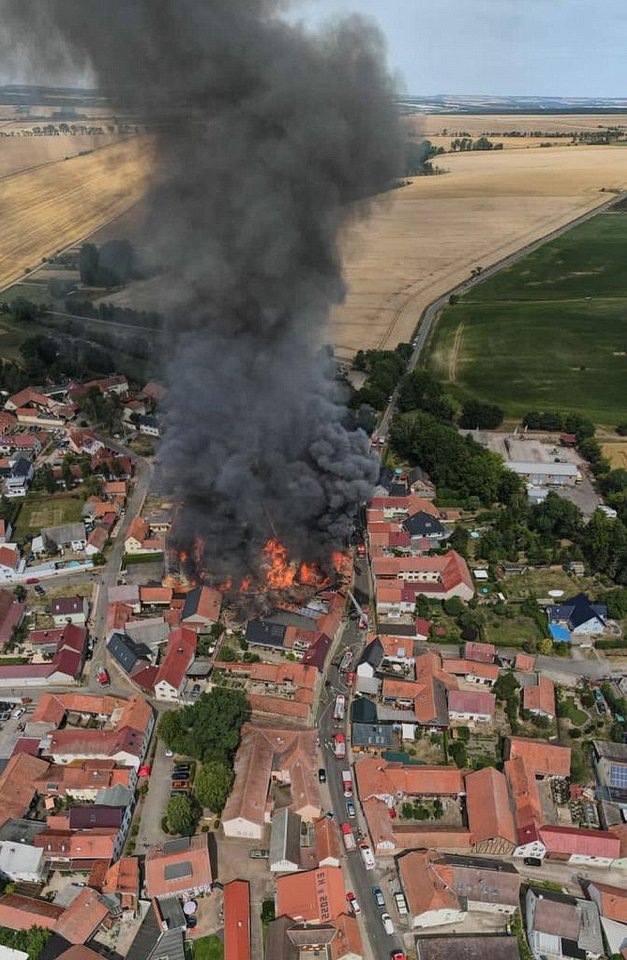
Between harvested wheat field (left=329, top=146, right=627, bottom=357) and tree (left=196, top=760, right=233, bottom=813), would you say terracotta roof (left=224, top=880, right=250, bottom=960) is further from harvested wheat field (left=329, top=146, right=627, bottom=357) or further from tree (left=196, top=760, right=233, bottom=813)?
harvested wheat field (left=329, top=146, right=627, bottom=357)

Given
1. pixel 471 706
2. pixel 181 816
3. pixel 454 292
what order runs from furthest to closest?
pixel 454 292, pixel 471 706, pixel 181 816

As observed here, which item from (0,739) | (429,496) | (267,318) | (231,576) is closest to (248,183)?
(267,318)

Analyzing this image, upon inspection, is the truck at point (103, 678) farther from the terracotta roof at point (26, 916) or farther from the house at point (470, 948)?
the house at point (470, 948)

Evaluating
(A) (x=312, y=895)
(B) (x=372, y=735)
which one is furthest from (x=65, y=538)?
(A) (x=312, y=895)

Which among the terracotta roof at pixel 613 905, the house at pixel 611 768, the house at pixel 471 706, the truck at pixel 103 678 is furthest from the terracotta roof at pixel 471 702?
the truck at pixel 103 678

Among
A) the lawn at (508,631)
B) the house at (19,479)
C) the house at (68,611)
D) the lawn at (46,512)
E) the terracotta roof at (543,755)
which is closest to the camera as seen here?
the terracotta roof at (543,755)

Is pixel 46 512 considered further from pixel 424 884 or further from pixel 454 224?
pixel 454 224

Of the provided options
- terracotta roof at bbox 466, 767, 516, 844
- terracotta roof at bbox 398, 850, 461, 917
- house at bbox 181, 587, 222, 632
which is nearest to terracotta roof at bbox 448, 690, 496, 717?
terracotta roof at bbox 466, 767, 516, 844
